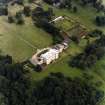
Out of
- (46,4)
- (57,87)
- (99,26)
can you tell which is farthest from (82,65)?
(46,4)

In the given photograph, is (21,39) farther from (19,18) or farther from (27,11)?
(27,11)

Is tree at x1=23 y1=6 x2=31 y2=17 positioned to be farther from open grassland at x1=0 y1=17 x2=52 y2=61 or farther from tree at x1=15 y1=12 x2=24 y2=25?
open grassland at x1=0 y1=17 x2=52 y2=61

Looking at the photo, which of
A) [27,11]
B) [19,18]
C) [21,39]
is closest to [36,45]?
[21,39]

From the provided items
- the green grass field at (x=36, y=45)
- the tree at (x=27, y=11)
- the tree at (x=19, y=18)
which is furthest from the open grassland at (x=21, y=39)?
the tree at (x=27, y=11)

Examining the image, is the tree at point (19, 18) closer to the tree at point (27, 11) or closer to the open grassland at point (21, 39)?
the open grassland at point (21, 39)

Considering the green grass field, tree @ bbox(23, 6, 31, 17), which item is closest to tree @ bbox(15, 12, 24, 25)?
the green grass field

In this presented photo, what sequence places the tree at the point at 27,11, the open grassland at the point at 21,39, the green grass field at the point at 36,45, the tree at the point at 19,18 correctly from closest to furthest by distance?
the green grass field at the point at 36,45, the open grassland at the point at 21,39, the tree at the point at 19,18, the tree at the point at 27,11

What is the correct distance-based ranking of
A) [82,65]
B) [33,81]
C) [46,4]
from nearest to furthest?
[33,81]
[82,65]
[46,4]

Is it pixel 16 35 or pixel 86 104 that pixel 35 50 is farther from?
pixel 86 104
